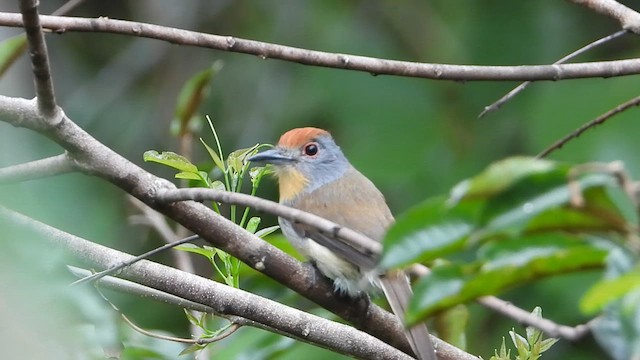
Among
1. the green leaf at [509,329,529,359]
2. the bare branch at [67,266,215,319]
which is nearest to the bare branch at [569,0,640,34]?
the green leaf at [509,329,529,359]

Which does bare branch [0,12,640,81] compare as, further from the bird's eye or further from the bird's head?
the bird's eye

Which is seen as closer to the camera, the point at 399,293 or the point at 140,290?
the point at 140,290

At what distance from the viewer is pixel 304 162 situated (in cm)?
385

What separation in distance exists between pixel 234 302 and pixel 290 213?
72 cm

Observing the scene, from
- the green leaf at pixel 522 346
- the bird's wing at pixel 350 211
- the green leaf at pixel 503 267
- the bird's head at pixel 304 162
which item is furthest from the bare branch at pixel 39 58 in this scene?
the bird's head at pixel 304 162

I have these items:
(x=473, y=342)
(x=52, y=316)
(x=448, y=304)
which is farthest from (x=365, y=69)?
(x=473, y=342)

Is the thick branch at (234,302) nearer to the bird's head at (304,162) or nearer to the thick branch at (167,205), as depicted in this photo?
the thick branch at (167,205)

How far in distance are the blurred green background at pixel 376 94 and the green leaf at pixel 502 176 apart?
2.23 m

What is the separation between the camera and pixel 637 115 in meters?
4.08

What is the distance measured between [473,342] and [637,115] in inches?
49.8

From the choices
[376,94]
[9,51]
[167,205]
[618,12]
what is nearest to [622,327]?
[167,205]

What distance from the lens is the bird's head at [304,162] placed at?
3.75 meters

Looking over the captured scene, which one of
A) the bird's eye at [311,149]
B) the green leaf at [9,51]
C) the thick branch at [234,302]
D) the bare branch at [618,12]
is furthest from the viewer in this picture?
the bird's eye at [311,149]

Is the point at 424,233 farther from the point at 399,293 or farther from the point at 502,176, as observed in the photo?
the point at 399,293
